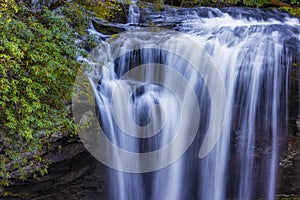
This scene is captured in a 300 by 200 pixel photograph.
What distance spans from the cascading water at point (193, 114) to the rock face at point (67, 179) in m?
0.29

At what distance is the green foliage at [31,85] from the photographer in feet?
11.2

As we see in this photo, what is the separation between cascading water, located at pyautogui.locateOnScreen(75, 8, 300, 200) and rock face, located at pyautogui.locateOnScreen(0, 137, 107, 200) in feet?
0.94

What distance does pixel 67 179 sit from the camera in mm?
4711

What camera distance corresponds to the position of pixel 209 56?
575 centimetres

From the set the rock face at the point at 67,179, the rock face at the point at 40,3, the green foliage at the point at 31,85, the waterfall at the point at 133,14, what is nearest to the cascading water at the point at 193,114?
the rock face at the point at 67,179

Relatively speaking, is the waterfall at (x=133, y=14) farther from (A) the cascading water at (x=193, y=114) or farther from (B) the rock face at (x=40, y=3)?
(B) the rock face at (x=40, y=3)

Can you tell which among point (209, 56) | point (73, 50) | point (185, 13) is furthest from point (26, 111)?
point (185, 13)

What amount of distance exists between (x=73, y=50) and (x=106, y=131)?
1.30 metres

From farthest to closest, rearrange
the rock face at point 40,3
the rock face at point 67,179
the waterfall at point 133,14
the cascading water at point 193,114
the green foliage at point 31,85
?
the waterfall at point 133,14, the cascading water at point 193,114, the rock face at point 40,3, the rock face at point 67,179, the green foliage at point 31,85

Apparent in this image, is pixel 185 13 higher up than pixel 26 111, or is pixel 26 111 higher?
pixel 185 13

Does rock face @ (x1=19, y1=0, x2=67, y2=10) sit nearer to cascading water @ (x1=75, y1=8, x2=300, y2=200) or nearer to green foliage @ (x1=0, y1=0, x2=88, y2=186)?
green foliage @ (x1=0, y1=0, x2=88, y2=186)

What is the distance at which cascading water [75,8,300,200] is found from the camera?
5.07 metres

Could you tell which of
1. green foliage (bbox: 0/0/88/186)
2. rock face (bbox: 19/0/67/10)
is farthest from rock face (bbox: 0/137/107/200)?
rock face (bbox: 19/0/67/10)

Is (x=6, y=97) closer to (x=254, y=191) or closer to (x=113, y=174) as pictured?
(x=113, y=174)
